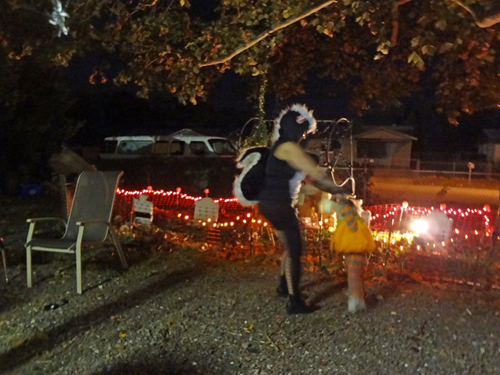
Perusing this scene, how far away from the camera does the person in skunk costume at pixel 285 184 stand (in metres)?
4.16

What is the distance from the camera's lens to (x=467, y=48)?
253 inches

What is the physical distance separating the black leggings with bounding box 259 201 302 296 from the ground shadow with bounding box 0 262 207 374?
1434 millimetres

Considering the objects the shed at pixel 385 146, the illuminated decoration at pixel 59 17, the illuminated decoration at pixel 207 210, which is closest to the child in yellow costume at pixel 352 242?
the illuminated decoration at pixel 207 210

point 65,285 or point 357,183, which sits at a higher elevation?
point 357,183

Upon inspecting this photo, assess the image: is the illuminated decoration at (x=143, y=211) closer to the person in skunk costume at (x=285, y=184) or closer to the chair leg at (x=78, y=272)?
the chair leg at (x=78, y=272)

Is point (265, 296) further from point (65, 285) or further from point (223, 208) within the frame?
point (223, 208)

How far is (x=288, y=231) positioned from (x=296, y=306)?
0.64 metres

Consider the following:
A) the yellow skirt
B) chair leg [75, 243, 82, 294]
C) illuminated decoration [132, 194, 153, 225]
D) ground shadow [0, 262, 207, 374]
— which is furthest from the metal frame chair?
the yellow skirt

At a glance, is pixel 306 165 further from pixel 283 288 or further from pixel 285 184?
pixel 283 288

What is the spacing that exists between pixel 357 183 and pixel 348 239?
5.84 metres

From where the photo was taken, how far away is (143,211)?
7.67 meters

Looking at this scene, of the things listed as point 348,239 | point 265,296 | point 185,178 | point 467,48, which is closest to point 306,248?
point 265,296

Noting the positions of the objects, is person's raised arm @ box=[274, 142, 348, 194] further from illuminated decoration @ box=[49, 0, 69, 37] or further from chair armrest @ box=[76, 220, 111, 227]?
illuminated decoration @ box=[49, 0, 69, 37]

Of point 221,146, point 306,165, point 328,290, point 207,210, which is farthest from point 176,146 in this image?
point 306,165
